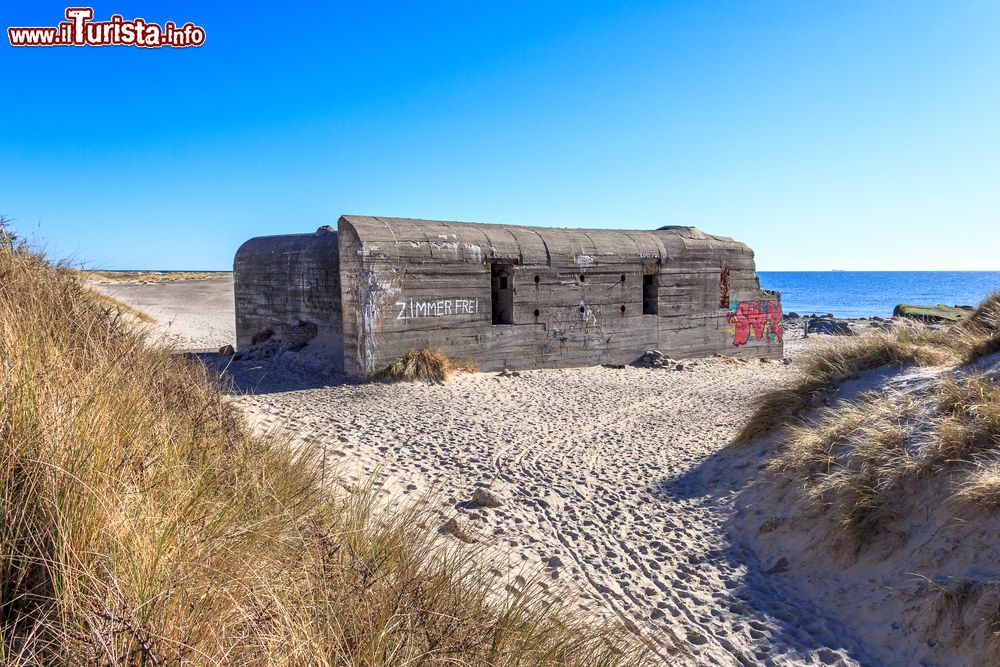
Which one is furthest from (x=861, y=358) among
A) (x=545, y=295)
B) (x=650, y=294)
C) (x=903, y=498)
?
(x=650, y=294)

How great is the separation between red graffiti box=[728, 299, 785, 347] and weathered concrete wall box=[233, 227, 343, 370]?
840 centimetres

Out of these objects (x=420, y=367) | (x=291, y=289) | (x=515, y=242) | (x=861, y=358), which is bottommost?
(x=420, y=367)

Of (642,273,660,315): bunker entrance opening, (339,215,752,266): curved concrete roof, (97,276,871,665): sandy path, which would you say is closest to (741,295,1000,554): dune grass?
(97,276,871,665): sandy path

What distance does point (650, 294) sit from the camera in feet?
41.1

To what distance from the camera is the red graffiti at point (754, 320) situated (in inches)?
532

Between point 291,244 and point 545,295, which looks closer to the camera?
point 545,295

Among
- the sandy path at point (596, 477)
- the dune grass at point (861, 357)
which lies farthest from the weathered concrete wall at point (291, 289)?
the dune grass at point (861, 357)

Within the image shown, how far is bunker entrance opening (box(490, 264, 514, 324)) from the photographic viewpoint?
1074cm

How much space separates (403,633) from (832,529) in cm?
340

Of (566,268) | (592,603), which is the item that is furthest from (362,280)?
(592,603)

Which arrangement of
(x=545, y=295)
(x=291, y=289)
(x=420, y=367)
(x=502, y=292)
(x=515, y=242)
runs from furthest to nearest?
(x=291, y=289)
(x=545, y=295)
(x=502, y=292)
(x=515, y=242)
(x=420, y=367)

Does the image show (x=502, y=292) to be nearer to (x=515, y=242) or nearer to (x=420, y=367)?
(x=515, y=242)

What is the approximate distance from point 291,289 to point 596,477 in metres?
7.63

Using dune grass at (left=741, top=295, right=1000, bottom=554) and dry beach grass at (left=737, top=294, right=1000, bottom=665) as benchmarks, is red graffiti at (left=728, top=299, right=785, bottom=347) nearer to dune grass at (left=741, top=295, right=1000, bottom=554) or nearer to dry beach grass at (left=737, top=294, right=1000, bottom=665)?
dune grass at (left=741, top=295, right=1000, bottom=554)
